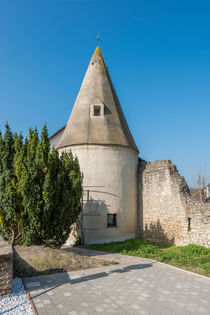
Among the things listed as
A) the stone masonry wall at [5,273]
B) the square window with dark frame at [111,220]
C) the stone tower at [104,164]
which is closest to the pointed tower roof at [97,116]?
the stone tower at [104,164]

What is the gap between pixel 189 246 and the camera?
1125cm

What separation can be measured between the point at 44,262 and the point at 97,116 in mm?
9696

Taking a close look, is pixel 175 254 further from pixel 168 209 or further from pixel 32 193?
pixel 32 193

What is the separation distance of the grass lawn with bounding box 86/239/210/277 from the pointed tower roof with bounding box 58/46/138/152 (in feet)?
19.2

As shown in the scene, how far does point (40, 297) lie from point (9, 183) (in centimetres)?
465

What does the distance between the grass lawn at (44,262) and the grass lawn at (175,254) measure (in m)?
2.31

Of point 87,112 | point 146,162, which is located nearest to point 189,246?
point 146,162

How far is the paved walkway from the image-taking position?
527cm

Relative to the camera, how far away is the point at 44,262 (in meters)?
8.03

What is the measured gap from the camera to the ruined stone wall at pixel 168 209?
11.7m

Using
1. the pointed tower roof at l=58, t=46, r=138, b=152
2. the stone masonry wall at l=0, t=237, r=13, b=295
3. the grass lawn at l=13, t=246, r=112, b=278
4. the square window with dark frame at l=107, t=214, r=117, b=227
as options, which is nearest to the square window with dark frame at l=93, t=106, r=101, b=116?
the pointed tower roof at l=58, t=46, r=138, b=152

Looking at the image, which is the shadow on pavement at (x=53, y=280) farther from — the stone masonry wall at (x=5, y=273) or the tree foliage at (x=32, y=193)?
the tree foliage at (x=32, y=193)

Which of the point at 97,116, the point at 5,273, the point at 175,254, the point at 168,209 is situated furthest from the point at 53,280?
the point at 97,116

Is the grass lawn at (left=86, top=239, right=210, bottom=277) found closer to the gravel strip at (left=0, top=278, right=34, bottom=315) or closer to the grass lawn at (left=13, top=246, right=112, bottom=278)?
the grass lawn at (left=13, top=246, right=112, bottom=278)
